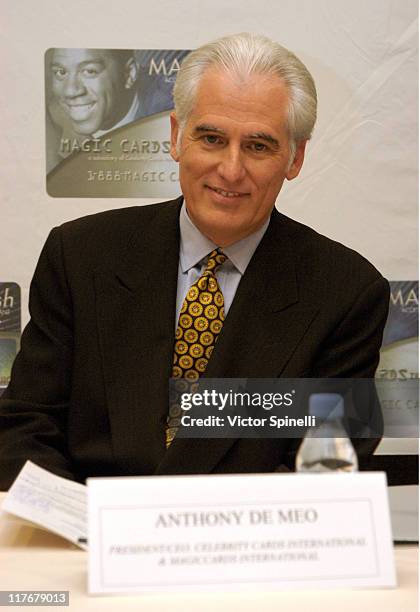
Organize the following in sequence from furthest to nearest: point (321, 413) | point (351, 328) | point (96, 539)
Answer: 1. point (321, 413)
2. point (351, 328)
3. point (96, 539)

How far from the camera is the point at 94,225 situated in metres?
1.57

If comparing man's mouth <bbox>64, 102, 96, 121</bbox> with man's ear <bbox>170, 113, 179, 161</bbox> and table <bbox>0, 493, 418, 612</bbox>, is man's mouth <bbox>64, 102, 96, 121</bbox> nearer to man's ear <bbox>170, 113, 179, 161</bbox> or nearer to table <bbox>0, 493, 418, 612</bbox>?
man's ear <bbox>170, 113, 179, 161</bbox>

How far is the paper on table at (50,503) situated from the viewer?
0.90 metres

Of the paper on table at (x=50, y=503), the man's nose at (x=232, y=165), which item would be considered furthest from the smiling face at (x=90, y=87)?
the paper on table at (x=50, y=503)

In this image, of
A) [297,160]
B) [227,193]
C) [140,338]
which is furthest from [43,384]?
[297,160]

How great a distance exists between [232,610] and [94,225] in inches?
36.5

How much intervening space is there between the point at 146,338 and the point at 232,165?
0.95ft

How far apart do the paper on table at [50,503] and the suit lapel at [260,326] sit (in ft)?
1.41

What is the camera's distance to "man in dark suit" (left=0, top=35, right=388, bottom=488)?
142 cm

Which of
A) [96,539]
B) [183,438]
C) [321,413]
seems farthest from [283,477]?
[321,413]

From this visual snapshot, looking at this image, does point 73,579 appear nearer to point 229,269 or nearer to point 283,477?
point 283,477

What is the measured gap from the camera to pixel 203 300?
1.48 metres

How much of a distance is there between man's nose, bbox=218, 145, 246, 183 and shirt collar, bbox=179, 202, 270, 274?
10 centimetres

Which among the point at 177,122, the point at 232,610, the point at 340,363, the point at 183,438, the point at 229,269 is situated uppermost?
the point at 177,122
